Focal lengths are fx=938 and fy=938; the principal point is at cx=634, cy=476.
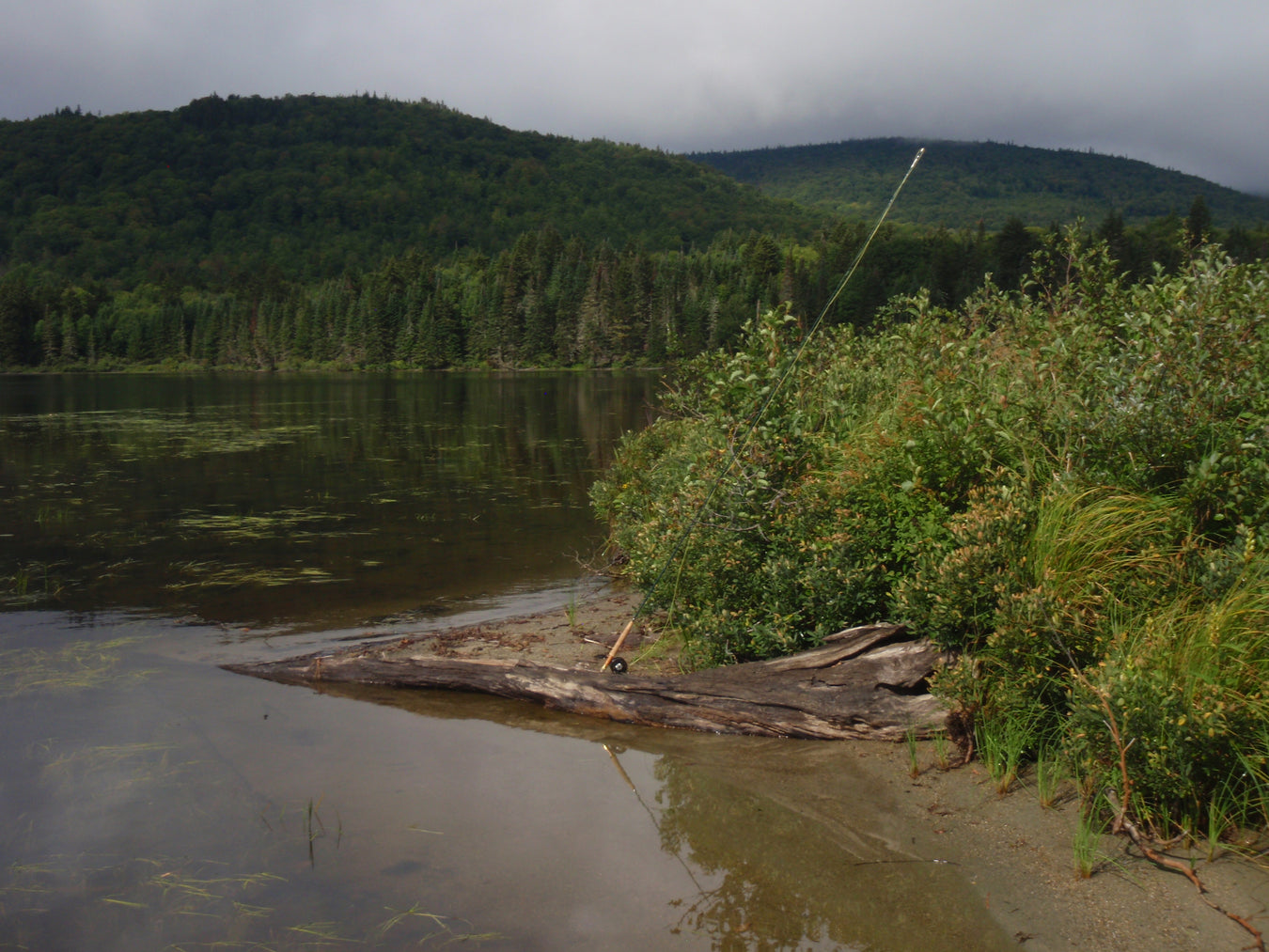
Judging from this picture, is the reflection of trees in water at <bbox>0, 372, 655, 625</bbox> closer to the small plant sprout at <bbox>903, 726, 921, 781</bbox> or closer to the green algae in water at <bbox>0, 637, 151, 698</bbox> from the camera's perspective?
the green algae in water at <bbox>0, 637, 151, 698</bbox>

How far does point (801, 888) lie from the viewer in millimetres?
5414

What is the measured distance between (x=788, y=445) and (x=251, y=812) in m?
5.21

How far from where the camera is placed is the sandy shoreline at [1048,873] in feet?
15.3

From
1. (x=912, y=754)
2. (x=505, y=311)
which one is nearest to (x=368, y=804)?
(x=912, y=754)

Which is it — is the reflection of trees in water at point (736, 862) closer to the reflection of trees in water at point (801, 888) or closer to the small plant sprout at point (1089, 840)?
the reflection of trees in water at point (801, 888)

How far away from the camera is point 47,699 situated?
8914 millimetres

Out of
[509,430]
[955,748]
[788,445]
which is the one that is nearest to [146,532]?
[788,445]

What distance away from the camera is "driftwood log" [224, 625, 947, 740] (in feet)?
22.5

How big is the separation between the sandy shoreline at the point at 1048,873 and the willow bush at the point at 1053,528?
1.30 feet

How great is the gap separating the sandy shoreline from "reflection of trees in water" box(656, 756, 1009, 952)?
0.69 feet

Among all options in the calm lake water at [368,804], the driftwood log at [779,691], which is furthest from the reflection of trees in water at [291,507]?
the driftwood log at [779,691]

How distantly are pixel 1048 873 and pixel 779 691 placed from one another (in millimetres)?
2358

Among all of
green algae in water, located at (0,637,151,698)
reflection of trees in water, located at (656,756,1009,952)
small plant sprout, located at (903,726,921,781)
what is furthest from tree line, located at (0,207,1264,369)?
reflection of trees in water, located at (656,756,1009,952)

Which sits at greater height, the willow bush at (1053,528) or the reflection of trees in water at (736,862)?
the willow bush at (1053,528)
